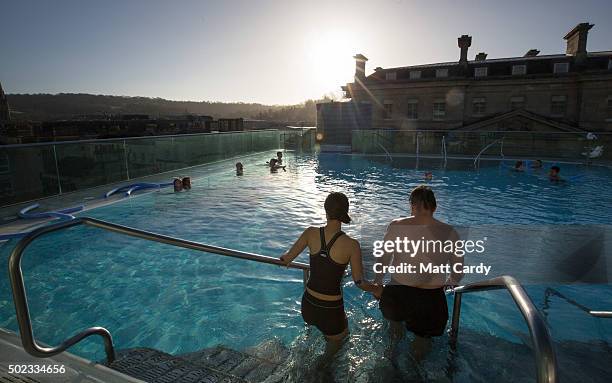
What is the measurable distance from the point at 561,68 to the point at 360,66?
20.3 metres

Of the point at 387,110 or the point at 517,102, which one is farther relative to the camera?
the point at 387,110

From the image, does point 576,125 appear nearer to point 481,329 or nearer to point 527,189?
point 527,189

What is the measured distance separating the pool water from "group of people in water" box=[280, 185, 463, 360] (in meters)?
0.51

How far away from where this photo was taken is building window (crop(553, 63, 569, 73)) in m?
33.0

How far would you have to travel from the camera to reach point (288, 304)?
5.98 metres

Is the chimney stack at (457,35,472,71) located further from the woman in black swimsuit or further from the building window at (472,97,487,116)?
the woman in black swimsuit

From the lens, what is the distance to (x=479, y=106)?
36.3 metres

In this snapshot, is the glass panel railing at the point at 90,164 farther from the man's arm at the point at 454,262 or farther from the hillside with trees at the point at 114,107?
the hillside with trees at the point at 114,107

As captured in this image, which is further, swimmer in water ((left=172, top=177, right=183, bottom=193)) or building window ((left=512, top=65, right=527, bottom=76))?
building window ((left=512, top=65, right=527, bottom=76))

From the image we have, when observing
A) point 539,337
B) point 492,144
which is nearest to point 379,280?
point 539,337

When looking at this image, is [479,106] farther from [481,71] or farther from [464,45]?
[464,45]

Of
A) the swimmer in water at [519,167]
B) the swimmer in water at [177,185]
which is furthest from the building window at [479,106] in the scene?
the swimmer in water at [177,185]

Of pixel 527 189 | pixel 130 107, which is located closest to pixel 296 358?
pixel 527 189

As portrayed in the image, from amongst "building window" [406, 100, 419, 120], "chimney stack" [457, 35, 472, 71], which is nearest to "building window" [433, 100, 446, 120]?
"building window" [406, 100, 419, 120]
